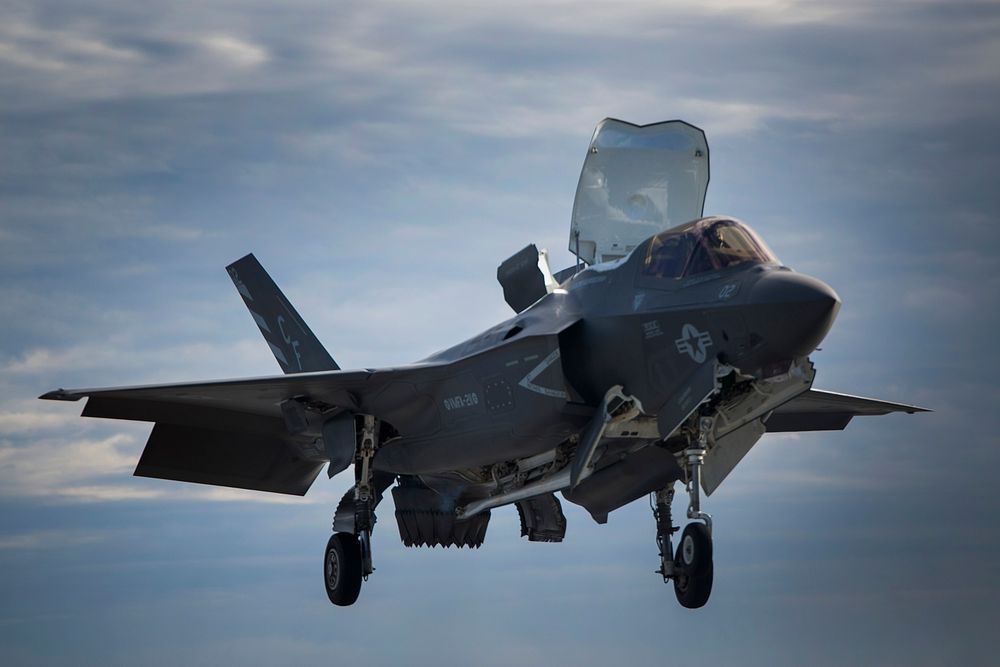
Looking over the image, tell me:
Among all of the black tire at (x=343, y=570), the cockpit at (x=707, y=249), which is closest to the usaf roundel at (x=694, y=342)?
the cockpit at (x=707, y=249)

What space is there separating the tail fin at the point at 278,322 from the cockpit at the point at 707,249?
30.6ft

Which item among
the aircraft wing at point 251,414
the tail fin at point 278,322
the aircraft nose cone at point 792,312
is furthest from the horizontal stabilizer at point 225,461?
the aircraft nose cone at point 792,312

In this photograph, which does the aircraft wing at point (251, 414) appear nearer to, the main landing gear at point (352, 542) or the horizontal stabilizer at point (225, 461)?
the horizontal stabilizer at point (225, 461)

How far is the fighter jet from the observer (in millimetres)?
16938

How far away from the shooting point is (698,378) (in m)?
16.8

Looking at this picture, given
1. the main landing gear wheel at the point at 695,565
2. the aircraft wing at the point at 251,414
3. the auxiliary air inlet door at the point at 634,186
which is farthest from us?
the auxiliary air inlet door at the point at 634,186

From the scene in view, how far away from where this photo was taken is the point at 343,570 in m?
22.0

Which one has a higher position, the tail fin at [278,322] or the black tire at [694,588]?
the tail fin at [278,322]

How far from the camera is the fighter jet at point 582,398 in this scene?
55.6 ft

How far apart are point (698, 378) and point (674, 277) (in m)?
1.39

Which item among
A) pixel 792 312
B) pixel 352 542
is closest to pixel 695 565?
pixel 792 312

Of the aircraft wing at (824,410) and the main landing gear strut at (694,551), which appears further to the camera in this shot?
the aircraft wing at (824,410)

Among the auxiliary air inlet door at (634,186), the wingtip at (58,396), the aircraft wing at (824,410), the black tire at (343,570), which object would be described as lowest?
the black tire at (343,570)

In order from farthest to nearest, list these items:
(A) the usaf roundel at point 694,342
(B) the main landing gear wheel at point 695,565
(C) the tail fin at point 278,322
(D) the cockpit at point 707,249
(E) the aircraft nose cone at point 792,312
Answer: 1. (C) the tail fin at point 278,322
2. (B) the main landing gear wheel at point 695,565
3. (D) the cockpit at point 707,249
4. (A) the usaf roundel at point 694,342
5. (E) the aircraft nose cone at point 792,312
